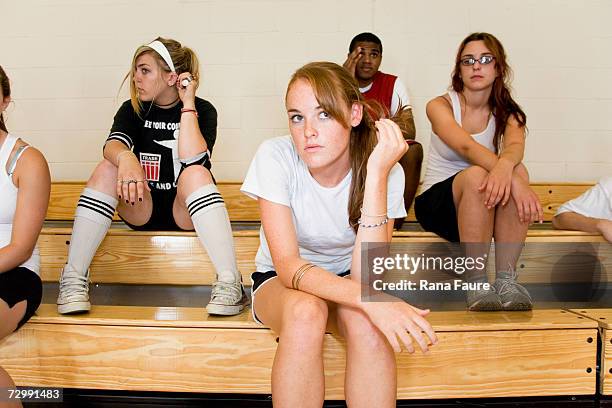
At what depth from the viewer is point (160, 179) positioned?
1906mm

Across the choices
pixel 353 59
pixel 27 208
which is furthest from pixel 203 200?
pixel 353 59

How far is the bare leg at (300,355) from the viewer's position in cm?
116

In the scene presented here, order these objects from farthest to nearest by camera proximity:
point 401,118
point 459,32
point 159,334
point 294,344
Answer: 1. point 459,32
2. point 401,118
3. point 159,334
4. point 294,344

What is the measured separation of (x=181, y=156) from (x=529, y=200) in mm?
952

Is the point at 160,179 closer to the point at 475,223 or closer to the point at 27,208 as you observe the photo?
the point at 27,208

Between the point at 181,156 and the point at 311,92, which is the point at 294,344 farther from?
the point at 181,156

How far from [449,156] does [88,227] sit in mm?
1123

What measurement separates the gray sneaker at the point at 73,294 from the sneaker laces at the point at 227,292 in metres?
0.31

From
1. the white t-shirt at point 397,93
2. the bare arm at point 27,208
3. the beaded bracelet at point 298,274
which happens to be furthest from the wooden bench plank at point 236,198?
the beaded bracelet at point 298,274

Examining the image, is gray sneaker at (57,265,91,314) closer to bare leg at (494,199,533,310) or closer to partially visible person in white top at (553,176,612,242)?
bare leg at (494,199,533,310)

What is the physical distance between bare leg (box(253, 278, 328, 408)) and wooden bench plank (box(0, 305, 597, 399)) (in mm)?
275

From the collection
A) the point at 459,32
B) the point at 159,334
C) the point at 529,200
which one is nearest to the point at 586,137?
the point at 459,32

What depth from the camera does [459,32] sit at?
125 inches

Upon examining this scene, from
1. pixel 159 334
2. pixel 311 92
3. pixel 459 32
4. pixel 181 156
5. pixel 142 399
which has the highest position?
pixel 459 32
